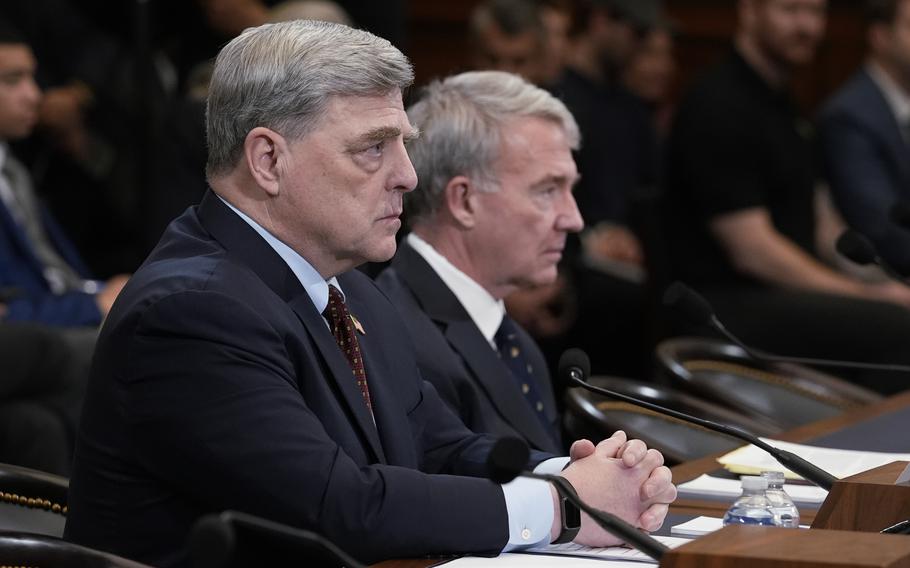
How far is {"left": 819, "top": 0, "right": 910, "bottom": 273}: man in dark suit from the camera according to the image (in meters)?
4.97

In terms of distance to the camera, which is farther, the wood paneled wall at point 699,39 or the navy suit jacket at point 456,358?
the wood paneled wall at point 699,39

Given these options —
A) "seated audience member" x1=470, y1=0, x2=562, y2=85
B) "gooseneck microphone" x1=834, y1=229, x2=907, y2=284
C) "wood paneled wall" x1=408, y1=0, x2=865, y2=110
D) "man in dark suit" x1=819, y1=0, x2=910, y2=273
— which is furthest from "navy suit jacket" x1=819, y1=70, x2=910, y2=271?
"wood paneled wall" x1=408, y1=0, x2=865, y2=110

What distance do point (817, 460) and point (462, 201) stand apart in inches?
30.7

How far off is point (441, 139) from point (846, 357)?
2312 millimetres


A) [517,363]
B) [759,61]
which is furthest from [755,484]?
[759,61]

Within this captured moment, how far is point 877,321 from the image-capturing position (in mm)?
4582

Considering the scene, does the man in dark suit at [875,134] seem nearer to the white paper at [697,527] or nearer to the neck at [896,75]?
the neck at [896,75]

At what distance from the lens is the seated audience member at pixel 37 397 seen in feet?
10.5

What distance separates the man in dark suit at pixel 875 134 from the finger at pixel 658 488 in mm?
3249

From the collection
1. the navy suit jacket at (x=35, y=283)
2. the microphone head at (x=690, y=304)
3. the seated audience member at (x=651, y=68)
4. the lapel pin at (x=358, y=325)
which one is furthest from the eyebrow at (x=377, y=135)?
the seated audience member at (x=651, y=68)

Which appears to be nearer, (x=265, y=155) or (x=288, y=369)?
(x=288, y=369)

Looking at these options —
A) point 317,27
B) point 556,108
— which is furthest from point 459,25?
→ point 317,27

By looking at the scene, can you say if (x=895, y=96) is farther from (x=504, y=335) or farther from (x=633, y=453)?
(x=633, y=453)

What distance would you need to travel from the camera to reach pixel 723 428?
1769 millimetres
